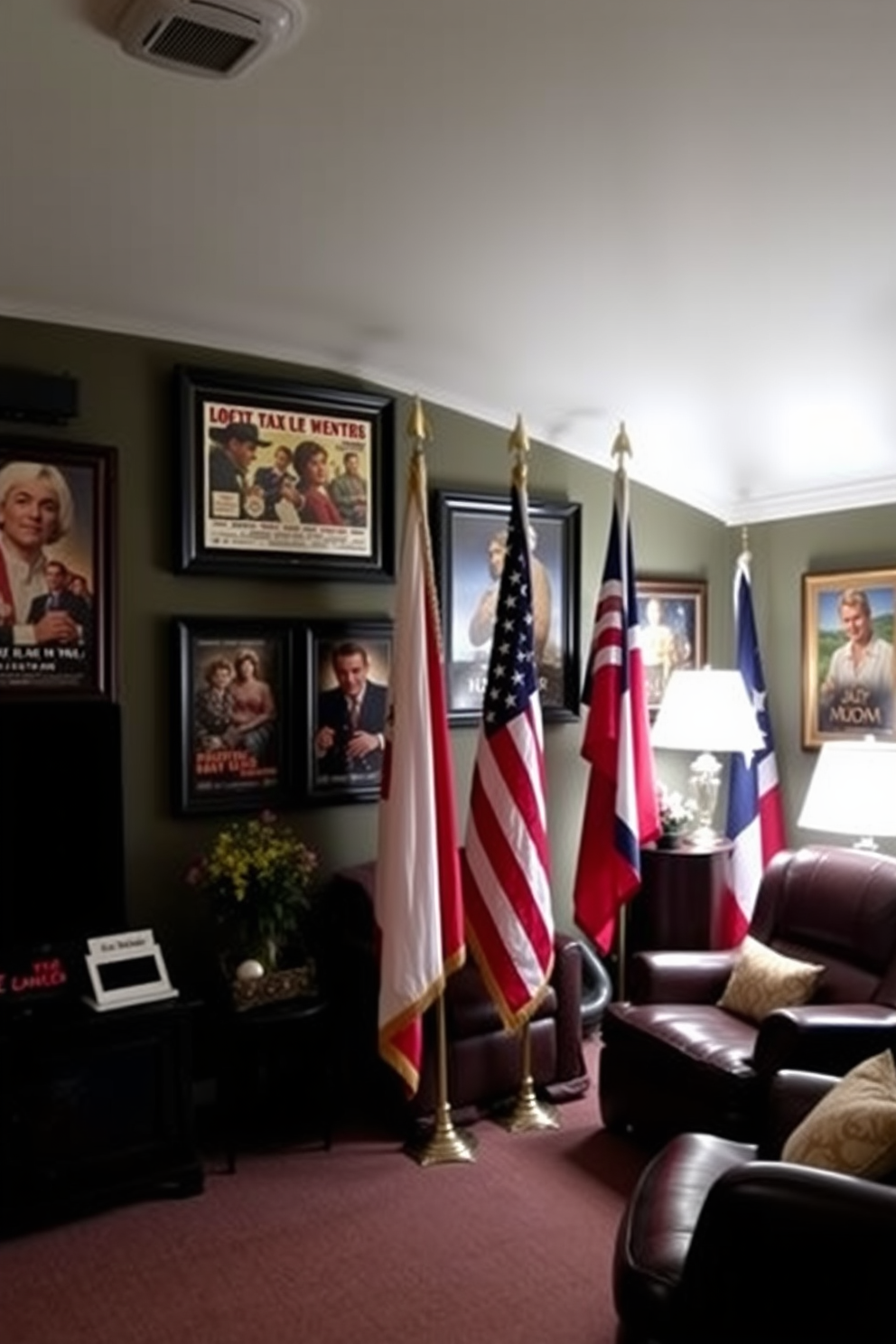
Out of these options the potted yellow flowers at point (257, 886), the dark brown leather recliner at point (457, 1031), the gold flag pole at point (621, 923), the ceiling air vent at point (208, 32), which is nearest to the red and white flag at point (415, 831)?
the dark brown leather recliner at point (457, 1031)

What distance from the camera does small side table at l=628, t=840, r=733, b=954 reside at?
166 inches

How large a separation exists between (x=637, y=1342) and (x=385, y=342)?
3164mm

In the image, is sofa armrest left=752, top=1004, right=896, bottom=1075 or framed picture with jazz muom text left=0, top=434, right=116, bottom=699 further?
framed picture with jazz muom text left=0, top=434, right=116, bottom=699

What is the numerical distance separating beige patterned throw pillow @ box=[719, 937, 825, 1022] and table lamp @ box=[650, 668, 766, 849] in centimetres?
74

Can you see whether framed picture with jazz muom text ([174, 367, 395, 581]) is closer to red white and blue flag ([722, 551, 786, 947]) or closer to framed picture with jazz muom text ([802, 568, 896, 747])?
red white and blue flag ([722, 551, 786, 947])

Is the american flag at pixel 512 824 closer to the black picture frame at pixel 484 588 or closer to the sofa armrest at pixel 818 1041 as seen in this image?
the black picture frame at pixel 484 588

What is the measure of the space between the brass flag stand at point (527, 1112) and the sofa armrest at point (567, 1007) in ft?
0.56

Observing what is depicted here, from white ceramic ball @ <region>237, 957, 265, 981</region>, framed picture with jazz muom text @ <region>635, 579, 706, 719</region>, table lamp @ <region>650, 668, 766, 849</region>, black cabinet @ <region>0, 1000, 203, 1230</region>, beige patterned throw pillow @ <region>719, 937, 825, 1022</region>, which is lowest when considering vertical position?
black cabinet @ <region>0, 1000, 203, 1230</region>

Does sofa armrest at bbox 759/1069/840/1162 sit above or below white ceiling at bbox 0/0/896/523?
below

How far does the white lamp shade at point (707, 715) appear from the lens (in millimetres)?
4258

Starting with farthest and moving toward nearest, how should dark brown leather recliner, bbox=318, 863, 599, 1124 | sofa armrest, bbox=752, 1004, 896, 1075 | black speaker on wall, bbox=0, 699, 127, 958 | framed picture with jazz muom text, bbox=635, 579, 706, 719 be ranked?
framed picture with jazz muom text, bbox=635, 579, 706, 719 → dark brown leather recliner, bbox=318, 863, 599, 1124 → black speaker on wall, bbox=0, 699, 127, 958 → sofa armrest, bbox=752, 1004, 896, 1075

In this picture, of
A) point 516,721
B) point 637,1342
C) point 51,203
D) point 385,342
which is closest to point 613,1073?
point 516,721

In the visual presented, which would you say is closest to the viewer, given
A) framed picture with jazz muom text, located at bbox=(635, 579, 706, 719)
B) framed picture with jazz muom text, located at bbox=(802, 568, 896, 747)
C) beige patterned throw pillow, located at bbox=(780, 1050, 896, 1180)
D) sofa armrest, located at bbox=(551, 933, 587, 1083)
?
beige patterned throw pillow, located at bbox=(780, 1050, 896, 1180)

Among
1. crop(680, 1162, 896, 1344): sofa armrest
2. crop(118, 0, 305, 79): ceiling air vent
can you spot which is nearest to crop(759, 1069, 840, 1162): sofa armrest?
crop(680, 1162, 896, 1344): sofa armrest
